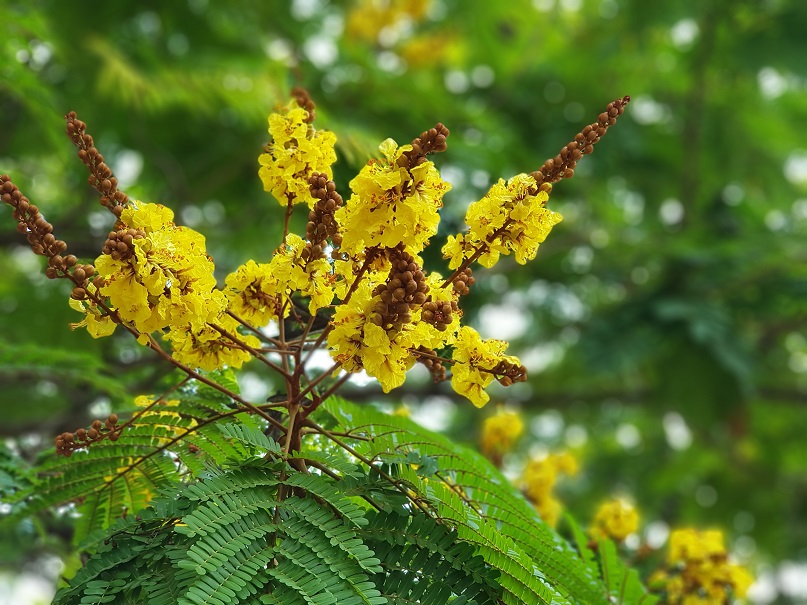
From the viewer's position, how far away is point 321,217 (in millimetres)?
1339

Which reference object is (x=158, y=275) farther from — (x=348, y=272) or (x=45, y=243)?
(x=348, y=272)

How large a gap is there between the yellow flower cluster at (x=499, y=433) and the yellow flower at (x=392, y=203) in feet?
6.34

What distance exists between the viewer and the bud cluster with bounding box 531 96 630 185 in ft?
4.42

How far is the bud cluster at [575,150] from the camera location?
135 cm

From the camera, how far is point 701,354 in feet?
14.5

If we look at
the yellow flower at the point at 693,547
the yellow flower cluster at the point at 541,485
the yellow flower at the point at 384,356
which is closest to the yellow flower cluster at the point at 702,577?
the yellow flower at the point at 693,547

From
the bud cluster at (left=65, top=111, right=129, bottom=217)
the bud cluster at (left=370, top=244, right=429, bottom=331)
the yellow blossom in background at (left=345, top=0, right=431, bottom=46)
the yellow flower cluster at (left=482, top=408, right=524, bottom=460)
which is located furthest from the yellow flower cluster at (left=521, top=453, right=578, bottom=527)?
the yellow blossom in background at (left=345, top=0, right=431, bottom=46)

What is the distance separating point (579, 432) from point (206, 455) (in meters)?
7.33

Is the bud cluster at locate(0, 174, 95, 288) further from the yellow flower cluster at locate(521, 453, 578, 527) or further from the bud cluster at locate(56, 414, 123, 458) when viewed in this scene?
the yellow flower cluster at locate(521, 453, 578, 527)

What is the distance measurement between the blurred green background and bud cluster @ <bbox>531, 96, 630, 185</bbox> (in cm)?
199

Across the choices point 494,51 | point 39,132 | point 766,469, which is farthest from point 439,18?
point 766,469

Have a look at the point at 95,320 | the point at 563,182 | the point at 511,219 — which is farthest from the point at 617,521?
the point at 563,182

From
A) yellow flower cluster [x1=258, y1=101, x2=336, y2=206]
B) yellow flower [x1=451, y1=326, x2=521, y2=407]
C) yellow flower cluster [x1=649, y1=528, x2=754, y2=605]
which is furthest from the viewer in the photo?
yellow flower cluster [x1=649, y1=528, x2=754, y2=605]

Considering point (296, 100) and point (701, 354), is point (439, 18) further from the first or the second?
point (296, 100)
